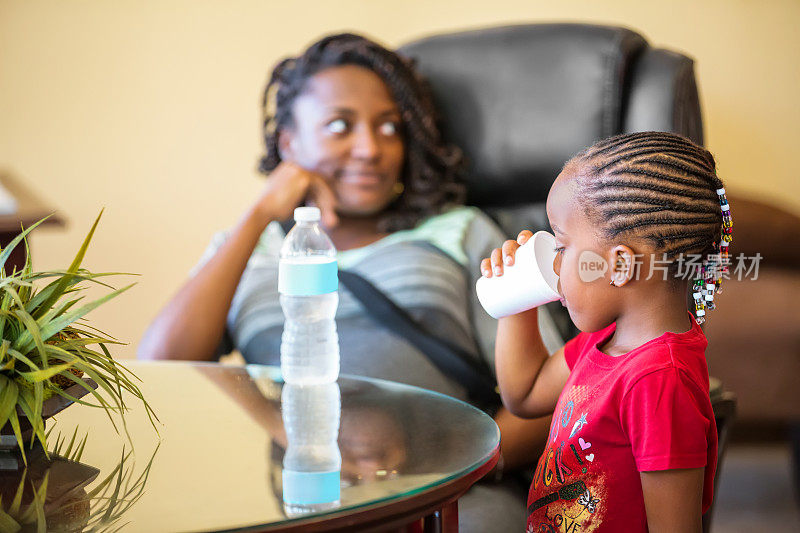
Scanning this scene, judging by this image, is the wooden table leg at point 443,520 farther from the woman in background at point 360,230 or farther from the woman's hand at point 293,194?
the woman's hand at point 293,194

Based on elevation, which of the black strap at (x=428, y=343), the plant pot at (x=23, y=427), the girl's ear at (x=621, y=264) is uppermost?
the girl's ear at (x=621, y=264)

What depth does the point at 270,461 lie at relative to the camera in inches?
33.8

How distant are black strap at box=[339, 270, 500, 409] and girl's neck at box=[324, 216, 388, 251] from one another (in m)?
0.23

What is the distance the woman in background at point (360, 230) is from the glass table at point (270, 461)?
33 centimetres

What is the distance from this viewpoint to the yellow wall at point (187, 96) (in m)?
2.15

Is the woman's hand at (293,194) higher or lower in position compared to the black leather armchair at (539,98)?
lower

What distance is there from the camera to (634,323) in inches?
36.7

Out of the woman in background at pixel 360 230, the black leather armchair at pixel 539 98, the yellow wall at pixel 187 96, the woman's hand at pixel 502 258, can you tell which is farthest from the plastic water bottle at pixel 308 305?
the yellow wall at pixel 187 96

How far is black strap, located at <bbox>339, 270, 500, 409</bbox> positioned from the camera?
139 cm

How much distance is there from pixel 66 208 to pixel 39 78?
1.16 ft

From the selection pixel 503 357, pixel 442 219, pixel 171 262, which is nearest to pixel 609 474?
pixel 503 357

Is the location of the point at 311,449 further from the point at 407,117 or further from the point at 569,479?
the point at 407,117

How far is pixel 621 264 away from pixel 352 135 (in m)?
0.91

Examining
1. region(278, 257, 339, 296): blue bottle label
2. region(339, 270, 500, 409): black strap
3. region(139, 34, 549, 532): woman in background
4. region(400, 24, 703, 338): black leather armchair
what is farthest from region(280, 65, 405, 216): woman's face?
region(278, 257, 339, 296): blue bottle label
